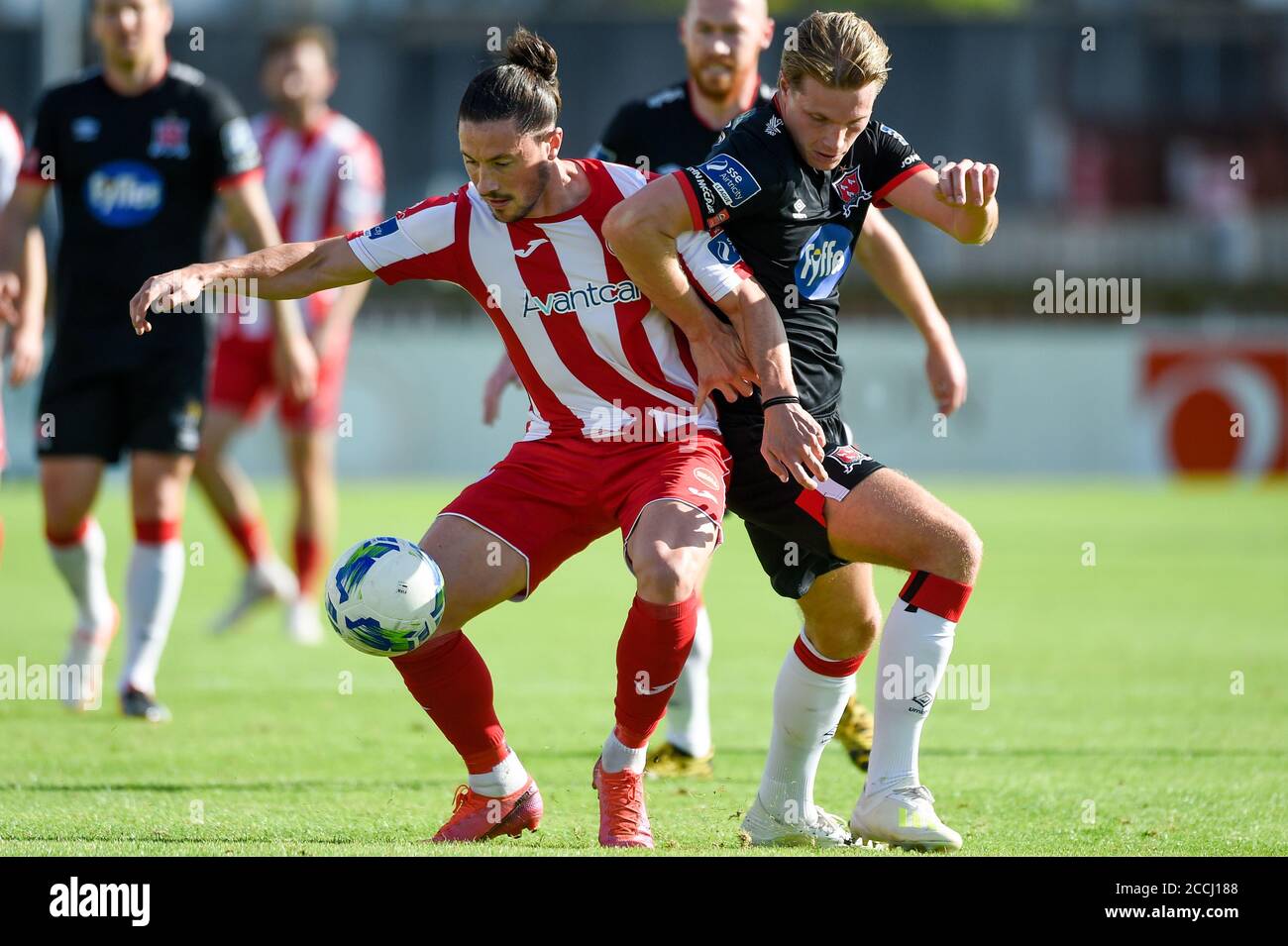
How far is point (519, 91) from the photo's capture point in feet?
14.7

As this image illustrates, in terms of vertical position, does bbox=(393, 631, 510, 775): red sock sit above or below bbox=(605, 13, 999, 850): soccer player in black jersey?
below

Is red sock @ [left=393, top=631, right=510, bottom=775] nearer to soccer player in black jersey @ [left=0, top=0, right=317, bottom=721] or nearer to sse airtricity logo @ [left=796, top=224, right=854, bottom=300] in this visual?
sse airtricity logo @ [left=796, top=224, right=854, bottom=300]

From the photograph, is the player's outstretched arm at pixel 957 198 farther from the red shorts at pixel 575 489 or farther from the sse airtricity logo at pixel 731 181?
the red shorts at pixel 575 489

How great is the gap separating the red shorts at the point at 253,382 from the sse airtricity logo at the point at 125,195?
8.41ft

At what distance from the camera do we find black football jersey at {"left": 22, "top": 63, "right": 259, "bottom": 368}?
6.82 metres

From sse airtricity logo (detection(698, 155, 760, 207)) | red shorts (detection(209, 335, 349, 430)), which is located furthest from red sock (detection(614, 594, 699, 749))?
red shorts (detection(209, 335, 349, 430))

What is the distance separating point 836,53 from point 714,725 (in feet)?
10.4

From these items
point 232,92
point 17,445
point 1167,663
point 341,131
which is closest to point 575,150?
point 232,92

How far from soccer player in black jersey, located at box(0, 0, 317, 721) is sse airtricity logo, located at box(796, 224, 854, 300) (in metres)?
2.82

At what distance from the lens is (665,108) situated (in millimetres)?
6078

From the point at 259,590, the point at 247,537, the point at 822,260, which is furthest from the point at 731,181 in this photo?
the point at 259,590
